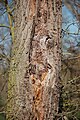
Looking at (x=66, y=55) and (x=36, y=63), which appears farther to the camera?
(x=66, y=55)

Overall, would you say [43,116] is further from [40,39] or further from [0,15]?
[0,15]

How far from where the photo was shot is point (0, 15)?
421cm

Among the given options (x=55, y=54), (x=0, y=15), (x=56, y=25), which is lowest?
(x=55, y=54)

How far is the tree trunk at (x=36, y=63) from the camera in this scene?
5.90ft

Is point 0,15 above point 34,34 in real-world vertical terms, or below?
above

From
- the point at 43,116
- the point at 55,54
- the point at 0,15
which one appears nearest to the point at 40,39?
the point at 55,54

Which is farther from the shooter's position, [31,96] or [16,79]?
[16,79]

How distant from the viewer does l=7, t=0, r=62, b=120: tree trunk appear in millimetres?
1799

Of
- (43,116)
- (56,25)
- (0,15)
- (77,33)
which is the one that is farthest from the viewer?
(0,15)

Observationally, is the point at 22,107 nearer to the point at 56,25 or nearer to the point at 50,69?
the point at 50,69

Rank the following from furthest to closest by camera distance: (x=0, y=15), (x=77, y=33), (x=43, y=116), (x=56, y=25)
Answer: (x=0, y=15)
(x=77, y=33)
(x=56, y=25)
(x=43, y=116)

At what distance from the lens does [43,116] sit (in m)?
1.79

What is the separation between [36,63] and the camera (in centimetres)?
182

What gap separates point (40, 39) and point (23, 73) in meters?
0.31
